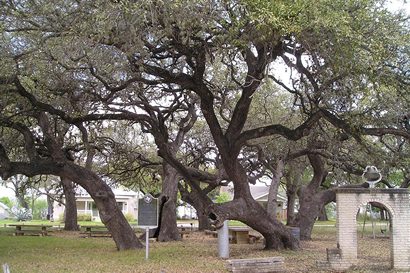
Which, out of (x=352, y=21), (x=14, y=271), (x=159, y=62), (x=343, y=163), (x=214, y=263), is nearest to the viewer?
(x=352, y=21)

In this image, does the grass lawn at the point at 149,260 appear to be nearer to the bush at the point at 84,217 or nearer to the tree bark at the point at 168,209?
the tree bark at the point at 168,209

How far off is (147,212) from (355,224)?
19.7ft

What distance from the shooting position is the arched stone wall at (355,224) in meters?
12.2

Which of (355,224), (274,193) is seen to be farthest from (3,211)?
(355,224)

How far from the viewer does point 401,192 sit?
12.4 metres

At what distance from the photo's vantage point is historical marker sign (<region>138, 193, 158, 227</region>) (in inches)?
588

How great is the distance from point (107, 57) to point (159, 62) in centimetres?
344

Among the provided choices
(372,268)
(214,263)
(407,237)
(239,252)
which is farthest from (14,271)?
(407,237)

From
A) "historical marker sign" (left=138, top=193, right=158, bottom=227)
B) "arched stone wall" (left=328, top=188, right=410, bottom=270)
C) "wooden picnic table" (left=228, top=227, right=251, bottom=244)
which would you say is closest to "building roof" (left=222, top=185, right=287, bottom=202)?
"wooden picnic table" (left=228, top=227, right=251, bottom=244)

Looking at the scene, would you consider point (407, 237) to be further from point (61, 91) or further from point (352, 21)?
point (61, 91)

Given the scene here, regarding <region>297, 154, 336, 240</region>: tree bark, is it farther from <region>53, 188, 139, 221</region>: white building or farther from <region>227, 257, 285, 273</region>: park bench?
<region>53, 188, 139, 221</region>: white building

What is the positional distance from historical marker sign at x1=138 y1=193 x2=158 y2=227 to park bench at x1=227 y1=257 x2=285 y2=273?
12.3ft

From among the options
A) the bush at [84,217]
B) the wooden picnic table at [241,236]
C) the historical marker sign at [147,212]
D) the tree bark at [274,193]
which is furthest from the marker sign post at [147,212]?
the bush at [84,217]

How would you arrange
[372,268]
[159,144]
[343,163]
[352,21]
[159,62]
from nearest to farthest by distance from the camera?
[352,21] < [372,268] < [159,62] < [159,144] < [343,163]
